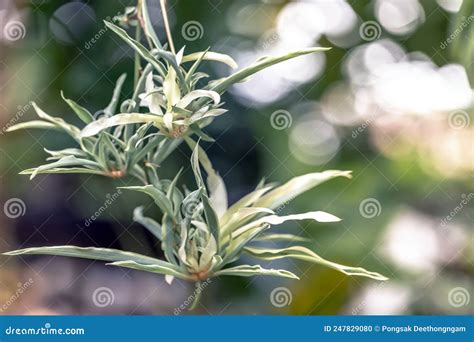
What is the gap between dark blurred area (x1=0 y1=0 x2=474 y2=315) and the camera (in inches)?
32.0

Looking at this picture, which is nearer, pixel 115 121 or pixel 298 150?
pixel 115 121

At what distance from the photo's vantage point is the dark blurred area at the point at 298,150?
2.67 feet

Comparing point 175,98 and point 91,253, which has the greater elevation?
point 175,98

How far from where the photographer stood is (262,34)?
34.8 inches

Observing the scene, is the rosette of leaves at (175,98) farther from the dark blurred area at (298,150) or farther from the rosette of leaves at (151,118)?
the dark blurred area at (298,150)

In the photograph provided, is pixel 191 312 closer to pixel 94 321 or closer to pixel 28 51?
pixel 94 321

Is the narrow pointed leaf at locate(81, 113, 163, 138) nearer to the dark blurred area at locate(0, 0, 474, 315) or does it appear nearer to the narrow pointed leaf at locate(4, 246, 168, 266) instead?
the narrow pointed leaf at locate(4, 246, 168, 266)

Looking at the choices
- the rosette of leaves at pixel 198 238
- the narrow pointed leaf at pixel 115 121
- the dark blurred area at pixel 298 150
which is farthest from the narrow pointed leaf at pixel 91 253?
the dark blurred area at pixel 298 150

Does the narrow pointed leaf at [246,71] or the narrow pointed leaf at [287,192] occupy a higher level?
the narrow pointed leaf at [246,71]

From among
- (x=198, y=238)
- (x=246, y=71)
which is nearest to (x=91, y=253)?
(x=198, y=238)

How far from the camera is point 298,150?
85cm

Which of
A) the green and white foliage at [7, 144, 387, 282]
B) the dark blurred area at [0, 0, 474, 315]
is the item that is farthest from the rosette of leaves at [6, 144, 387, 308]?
the dark blurred area at [0, 0, 474, 315]

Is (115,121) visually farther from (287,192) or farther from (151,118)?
(287,192)

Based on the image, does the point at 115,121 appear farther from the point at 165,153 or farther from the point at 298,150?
the point at 298,150
